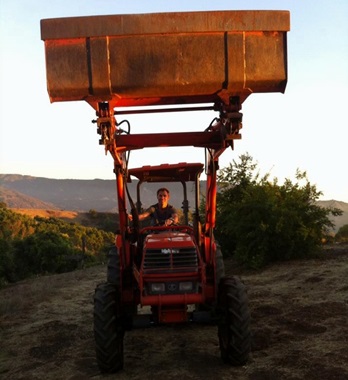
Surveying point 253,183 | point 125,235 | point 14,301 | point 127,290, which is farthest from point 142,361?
point 253,183

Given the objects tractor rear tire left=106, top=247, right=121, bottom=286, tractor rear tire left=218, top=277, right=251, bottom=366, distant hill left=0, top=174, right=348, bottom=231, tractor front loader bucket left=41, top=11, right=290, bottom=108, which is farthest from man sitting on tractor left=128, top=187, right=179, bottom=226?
distant hill left=0, top=174, right=348, bottom=231

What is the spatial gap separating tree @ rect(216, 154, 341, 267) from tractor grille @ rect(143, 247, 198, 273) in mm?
8317

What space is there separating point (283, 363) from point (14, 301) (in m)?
6.84

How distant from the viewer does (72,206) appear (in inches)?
5497

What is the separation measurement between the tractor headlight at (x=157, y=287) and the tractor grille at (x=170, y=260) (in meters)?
0.16

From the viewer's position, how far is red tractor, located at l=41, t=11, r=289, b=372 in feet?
14.9

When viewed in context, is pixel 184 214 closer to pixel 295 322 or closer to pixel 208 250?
pixel 208 250

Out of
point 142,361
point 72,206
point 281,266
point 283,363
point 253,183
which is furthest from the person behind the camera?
point 72,206

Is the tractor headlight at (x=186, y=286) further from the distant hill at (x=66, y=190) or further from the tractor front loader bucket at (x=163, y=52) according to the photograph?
the distant hill at (x=66, y=190)

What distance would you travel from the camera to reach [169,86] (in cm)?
466

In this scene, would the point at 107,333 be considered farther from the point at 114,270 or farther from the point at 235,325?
the point at 114,270

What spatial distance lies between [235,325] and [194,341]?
4.75ft

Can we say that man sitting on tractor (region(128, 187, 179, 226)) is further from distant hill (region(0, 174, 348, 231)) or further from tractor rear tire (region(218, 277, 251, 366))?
distant hill (region(0, 174, 348, 231))

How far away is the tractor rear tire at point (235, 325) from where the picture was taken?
5133 millimetres
